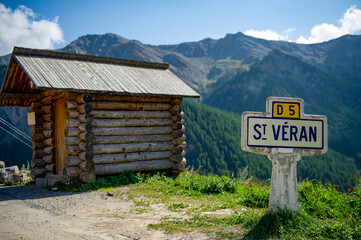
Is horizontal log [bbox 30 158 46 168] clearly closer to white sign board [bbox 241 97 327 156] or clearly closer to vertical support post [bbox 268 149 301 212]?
white sign board [bbox 241 97 327 156]

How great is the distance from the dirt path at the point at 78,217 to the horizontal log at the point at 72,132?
195 centimetres

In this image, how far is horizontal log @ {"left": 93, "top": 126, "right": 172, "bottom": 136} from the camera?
10906 millimetres

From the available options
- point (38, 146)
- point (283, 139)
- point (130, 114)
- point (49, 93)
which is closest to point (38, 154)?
point (38, 146)

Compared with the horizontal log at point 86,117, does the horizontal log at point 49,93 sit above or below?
above

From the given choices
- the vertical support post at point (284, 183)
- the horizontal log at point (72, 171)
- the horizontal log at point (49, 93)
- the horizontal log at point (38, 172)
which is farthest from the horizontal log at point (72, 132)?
the vertical support post at point (284, 183)

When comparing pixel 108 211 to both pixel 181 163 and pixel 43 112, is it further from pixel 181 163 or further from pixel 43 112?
pixel 43 112

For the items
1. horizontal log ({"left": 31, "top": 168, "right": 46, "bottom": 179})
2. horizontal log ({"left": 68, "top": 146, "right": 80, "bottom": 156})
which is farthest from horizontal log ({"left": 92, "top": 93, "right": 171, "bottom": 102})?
horizontal log ({"left": 31, "top": 168, "right": 46, "bottom": 179})

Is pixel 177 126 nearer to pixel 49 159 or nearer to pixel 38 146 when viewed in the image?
pixel 49 159

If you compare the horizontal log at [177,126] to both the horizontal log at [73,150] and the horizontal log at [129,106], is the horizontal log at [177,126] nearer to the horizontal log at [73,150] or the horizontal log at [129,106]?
the horizontal log at [129,106]

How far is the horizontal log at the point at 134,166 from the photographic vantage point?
35.2ft

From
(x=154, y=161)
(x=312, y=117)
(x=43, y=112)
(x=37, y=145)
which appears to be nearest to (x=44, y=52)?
(x=43, y=112)

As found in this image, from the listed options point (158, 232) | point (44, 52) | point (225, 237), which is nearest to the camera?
point (225, 237)

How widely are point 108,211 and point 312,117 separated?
4.65m

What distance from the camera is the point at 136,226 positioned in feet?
19.3
